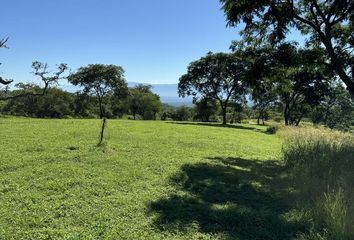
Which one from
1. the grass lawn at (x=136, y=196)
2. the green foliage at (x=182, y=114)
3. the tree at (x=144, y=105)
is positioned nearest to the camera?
the grass lawn at (x=136, y=196)

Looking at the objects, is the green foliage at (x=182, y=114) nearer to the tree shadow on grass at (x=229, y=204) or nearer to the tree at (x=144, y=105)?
the tree at (x=144, y=105)

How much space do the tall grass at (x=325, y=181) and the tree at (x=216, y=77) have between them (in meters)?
30.7

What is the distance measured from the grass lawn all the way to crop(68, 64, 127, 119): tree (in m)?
43.0

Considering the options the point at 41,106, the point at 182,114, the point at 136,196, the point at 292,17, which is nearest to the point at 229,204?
the point at 136,196

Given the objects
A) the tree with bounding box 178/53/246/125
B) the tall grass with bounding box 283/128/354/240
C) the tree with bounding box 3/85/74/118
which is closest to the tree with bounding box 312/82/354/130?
the tree with bounding box 178/53/246/125

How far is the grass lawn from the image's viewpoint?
5223mm

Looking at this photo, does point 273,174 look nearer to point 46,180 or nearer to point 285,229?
point 285,229

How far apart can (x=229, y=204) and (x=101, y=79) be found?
49343 mm

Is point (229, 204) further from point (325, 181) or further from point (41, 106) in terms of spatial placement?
point (41, 106)

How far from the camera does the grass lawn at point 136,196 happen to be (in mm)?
5223

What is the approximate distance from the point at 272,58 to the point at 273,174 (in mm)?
6748

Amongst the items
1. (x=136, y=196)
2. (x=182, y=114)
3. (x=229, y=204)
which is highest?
(x=182, y=114)

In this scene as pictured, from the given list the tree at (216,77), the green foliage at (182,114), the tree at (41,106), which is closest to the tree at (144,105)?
the green foliage at (182,114)

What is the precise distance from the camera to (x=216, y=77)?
44.0m
